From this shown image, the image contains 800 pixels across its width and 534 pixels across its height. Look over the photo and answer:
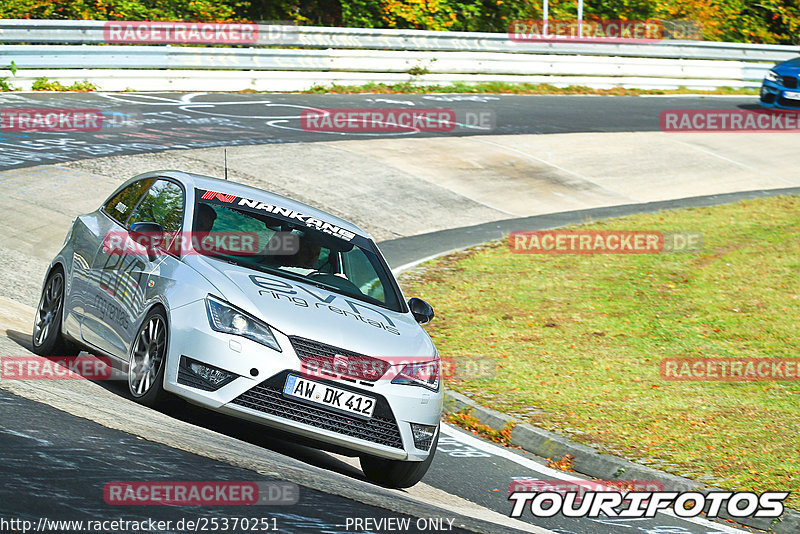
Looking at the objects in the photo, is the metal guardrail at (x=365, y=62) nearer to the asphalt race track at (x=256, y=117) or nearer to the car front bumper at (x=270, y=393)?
the asphalt race track at (x=256, y=117)

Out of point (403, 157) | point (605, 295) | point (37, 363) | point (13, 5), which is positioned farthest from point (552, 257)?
point (13, 5)

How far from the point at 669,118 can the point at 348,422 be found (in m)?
20.4

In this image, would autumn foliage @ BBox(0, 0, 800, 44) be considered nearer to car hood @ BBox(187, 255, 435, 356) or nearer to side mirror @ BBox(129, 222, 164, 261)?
side mirror @ BBox(129, 222, 164, 261)

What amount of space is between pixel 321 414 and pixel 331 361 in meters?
0.31

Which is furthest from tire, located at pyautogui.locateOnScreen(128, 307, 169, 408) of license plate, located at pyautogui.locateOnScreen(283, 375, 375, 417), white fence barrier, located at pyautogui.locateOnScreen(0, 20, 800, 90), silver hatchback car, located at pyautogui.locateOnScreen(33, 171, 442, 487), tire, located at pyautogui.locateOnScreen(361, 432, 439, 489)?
white fence barrier, located at pyautogui.locateOnScreen(0, 20, 800, 90)

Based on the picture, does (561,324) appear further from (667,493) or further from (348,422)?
(348,422)

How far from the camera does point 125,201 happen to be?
833 cm

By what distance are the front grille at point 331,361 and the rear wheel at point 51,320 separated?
2758 mm

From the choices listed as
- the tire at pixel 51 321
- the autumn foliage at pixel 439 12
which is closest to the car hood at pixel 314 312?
the tire at pixel 51 321

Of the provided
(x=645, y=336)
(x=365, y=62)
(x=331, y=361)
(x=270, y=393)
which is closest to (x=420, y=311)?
(x=331, y=361)

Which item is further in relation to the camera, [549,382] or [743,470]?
[549,382]

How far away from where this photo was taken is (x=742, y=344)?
10.9 m

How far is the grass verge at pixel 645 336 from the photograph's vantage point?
26.4 ft

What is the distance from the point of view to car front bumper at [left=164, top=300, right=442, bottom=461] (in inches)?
242
